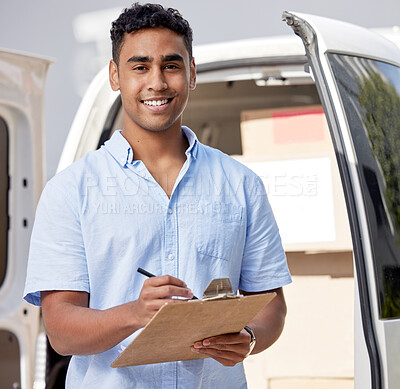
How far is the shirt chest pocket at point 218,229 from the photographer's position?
1625mm

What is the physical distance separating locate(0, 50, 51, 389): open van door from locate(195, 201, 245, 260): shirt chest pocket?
146 cm

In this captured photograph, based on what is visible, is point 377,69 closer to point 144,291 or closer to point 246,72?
point 246,72

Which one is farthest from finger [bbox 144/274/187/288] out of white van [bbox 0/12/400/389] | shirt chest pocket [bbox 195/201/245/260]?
→ white van [bbox 0/12/400/389]

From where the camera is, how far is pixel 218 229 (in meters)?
1.64

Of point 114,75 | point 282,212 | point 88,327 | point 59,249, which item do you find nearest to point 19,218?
point 282,212

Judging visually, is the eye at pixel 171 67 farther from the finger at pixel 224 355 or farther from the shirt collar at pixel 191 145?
the finger at pixel 224 355

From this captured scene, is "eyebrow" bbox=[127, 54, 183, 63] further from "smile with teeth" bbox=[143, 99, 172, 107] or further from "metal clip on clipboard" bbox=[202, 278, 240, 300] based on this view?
"metal clip on clipboard" bbox=[202, 278, 240, 300]

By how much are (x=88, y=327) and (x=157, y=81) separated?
555 mm

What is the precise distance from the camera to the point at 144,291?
139 cm

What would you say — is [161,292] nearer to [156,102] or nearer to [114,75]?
[156,102]

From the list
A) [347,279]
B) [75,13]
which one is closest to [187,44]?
[347,279]

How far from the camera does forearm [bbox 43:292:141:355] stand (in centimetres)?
146

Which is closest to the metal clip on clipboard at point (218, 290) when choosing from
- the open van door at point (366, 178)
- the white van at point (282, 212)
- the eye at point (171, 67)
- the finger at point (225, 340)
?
the finger at point (225, 340)

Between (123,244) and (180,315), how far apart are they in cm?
28
